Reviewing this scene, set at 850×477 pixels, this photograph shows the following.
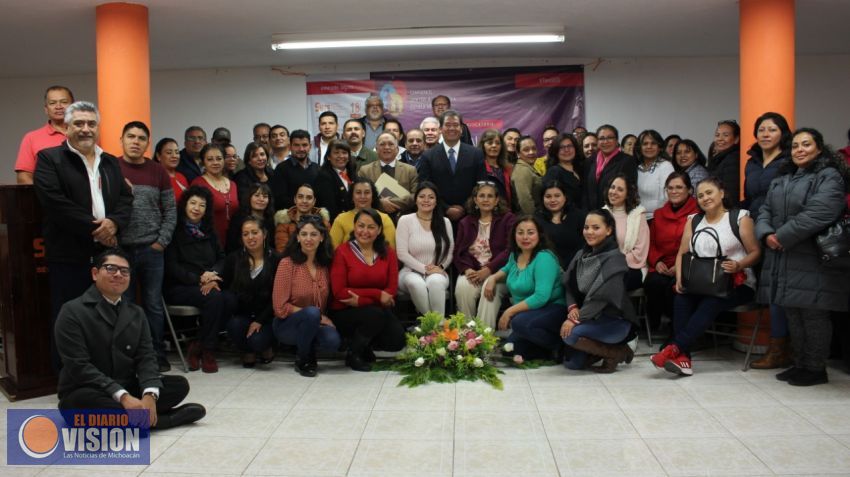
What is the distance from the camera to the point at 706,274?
16.3 ft

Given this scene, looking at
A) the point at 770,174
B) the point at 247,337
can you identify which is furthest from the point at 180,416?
the point at 770,174

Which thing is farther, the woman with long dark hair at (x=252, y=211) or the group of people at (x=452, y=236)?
the woman with long dark hair at (x=252, y=211)

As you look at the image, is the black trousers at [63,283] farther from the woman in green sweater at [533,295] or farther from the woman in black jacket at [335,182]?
the woman in green sweater at [533,295]

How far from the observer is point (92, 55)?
313 inches

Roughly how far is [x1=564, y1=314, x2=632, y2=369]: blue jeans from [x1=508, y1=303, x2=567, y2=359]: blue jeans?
245mm

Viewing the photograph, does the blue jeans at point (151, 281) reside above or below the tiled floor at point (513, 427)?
above

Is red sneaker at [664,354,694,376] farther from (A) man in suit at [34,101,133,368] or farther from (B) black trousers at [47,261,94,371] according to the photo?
(B) black trousers at [47,261,94,371]

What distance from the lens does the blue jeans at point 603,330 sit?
4852mm

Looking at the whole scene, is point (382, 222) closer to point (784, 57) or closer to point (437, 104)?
point (437, 104)

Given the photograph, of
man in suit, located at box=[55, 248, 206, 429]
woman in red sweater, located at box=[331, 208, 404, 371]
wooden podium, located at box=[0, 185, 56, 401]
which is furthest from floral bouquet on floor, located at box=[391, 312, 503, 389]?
wooden podium, located at box=[0, 185, 56, 401]

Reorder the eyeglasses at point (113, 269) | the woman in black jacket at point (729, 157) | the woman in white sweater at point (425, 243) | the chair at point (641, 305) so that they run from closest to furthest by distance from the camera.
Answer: the eyeglasses at point (113, 269)
the chair at point (641, 305)
the woman in white sweater at point (425, 243)
the woman in black jacket at point (729, 157)

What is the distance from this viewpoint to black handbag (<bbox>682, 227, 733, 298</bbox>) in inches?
194

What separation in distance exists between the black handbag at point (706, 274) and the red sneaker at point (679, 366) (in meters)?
0.52

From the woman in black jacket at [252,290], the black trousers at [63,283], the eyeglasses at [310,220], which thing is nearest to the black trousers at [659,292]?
the eyeglasses at [310,220]
